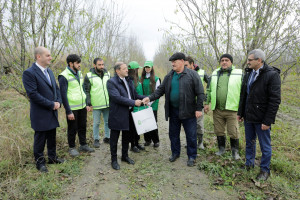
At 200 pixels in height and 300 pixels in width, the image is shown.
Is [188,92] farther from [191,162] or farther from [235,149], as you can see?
[235,149]

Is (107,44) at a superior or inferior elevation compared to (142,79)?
superior

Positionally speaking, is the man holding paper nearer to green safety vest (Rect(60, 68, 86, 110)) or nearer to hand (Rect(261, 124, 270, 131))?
hand (Rect(261, 124, 270, 131))

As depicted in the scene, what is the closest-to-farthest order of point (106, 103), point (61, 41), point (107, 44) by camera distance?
1. point (106, 103)
2. point (61, 41)
3. point (107, 44)

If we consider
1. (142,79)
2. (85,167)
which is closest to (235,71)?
(142,79)

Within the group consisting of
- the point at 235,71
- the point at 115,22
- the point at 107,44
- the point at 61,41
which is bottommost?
the point at 235,71

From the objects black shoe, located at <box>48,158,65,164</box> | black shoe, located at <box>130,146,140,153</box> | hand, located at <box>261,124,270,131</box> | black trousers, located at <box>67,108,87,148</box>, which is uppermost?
hand, located at <box>261,124,270,131</box>

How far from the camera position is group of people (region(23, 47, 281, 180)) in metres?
3.01

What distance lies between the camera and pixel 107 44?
9297 mm

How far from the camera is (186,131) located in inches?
145

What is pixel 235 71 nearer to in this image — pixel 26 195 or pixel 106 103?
pixel 106 103

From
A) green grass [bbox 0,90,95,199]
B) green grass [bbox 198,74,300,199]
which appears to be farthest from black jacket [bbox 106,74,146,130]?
green grass [bbox 198,74,300,199]

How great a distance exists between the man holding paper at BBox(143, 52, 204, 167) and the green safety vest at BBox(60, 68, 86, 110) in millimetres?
1416

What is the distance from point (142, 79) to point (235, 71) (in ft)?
6.61

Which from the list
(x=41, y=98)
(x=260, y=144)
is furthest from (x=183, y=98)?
(x=41, y=98)
